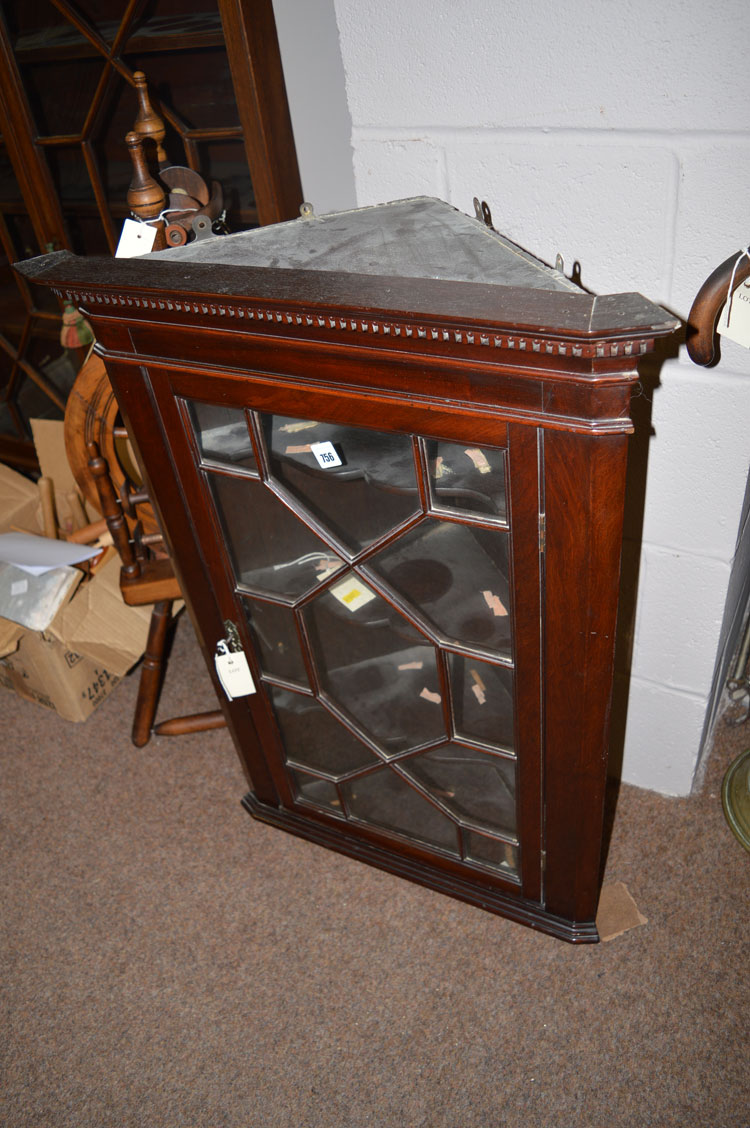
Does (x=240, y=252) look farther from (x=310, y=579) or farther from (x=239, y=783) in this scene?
(x=239, y=783)

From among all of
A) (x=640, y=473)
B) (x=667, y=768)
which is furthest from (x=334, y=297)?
(x=667, y=768)

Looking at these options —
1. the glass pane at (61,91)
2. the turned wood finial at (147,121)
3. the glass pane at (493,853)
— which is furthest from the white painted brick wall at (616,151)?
the glass pane at (61,91)

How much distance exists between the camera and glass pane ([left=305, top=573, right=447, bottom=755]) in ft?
4.03

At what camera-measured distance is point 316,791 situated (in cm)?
161

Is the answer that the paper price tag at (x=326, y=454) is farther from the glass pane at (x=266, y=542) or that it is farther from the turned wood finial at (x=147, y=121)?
the turned wood finial at (x=147, y=121)

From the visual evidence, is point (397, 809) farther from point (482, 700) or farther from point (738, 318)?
point (738, 318)

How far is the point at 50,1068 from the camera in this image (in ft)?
4.70

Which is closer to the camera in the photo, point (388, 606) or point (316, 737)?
point (388, 606)

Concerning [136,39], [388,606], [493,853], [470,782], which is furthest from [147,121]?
[493,853]

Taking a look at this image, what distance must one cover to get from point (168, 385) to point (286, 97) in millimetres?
604

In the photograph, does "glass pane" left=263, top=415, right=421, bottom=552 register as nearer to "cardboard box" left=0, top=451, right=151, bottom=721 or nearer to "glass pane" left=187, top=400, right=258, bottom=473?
"glass pane" left=187, top=400, right=258, bottom=473

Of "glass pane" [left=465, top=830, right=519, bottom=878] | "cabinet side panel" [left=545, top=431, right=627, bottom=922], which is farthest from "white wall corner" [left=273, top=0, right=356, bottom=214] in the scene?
"glass pane" [left=465, top=830, right=519, bottom=878]

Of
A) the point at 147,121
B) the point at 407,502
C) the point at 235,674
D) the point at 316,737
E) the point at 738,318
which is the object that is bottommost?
the point at 316,737

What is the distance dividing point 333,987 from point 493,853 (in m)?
0.38
